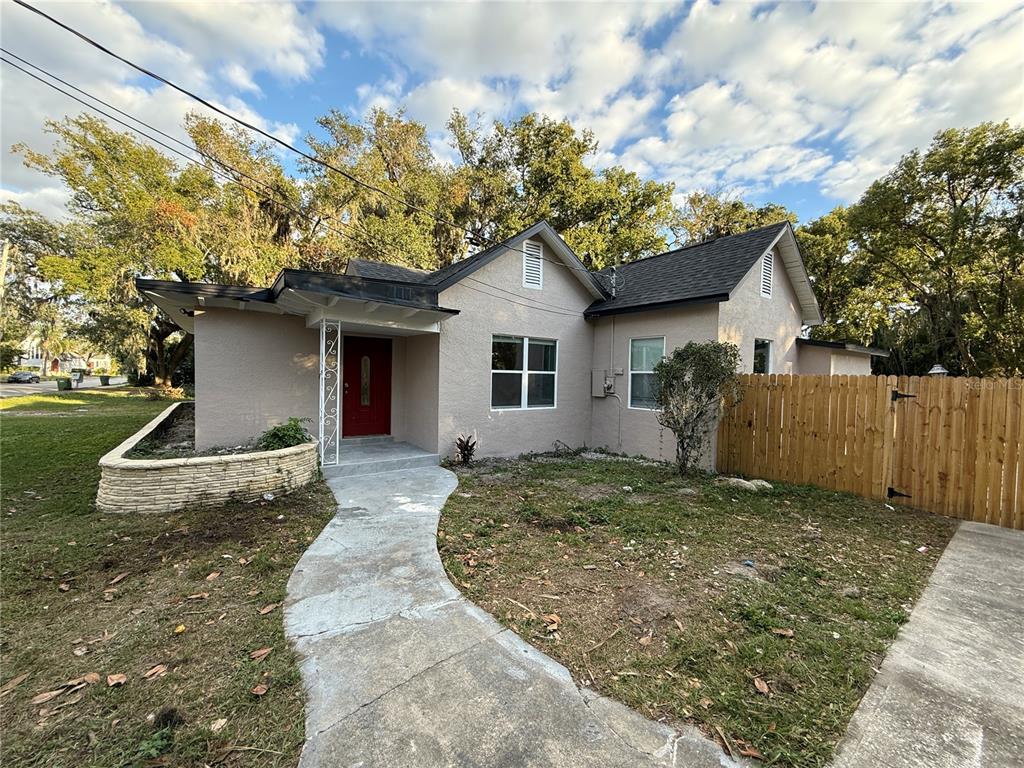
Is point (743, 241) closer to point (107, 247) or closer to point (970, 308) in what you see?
point (970, 308)

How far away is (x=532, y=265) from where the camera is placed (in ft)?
30.2

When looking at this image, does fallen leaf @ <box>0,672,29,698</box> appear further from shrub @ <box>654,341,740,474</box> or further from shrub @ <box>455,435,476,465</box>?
shrub @ <box>654,341,740,474</box>

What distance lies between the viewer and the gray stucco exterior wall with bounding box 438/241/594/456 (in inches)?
326

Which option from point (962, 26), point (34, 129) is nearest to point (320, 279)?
point (962, 26)

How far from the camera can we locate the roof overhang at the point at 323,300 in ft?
20.9

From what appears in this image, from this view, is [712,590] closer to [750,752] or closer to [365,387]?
[750,752]

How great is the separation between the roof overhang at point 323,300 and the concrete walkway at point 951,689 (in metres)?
6.77

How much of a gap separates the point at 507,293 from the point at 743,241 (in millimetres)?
5401

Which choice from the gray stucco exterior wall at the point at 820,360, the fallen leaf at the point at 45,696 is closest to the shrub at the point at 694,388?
the gray stucco exterior wall at the point at 820,360

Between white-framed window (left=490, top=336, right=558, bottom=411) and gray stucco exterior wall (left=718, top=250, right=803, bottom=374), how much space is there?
3577 mm

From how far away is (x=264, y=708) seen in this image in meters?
2.17

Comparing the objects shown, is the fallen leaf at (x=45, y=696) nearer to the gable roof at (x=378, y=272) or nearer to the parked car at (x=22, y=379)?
the gable roof at (x=378, y=272)

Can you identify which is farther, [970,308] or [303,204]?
[303,204]

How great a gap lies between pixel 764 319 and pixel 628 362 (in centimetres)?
303
